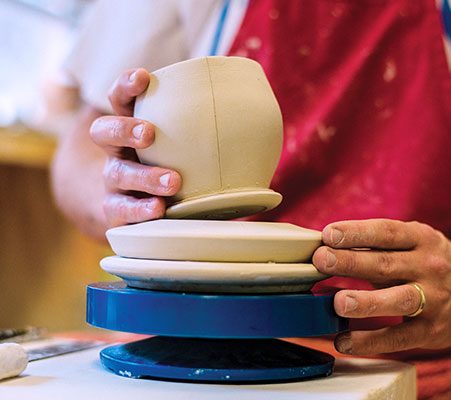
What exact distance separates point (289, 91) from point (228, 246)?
1.79ft

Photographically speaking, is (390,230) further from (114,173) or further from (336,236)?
(114,173)

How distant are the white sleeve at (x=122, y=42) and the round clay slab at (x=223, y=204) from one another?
62cm

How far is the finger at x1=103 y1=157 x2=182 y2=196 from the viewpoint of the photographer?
706mm

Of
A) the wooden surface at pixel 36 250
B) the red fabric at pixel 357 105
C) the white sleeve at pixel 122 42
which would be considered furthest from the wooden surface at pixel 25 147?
the red fabric at pixel 357 105

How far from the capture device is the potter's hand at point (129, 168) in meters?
0.71

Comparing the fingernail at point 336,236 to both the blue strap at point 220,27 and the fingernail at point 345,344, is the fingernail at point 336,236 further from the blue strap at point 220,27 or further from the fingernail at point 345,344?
the blue strap at point 220,27

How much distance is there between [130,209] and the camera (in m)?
0.78

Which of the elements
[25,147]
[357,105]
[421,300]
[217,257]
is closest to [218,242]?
[217,257]

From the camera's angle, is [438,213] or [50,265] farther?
[50,265]

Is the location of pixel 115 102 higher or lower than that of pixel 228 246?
higher

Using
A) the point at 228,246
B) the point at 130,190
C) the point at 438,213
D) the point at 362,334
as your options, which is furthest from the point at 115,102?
the point at 438,213

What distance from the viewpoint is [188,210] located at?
0.71 metres

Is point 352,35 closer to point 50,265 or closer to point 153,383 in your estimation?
point 153,383

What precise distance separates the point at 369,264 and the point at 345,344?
0.08 m
